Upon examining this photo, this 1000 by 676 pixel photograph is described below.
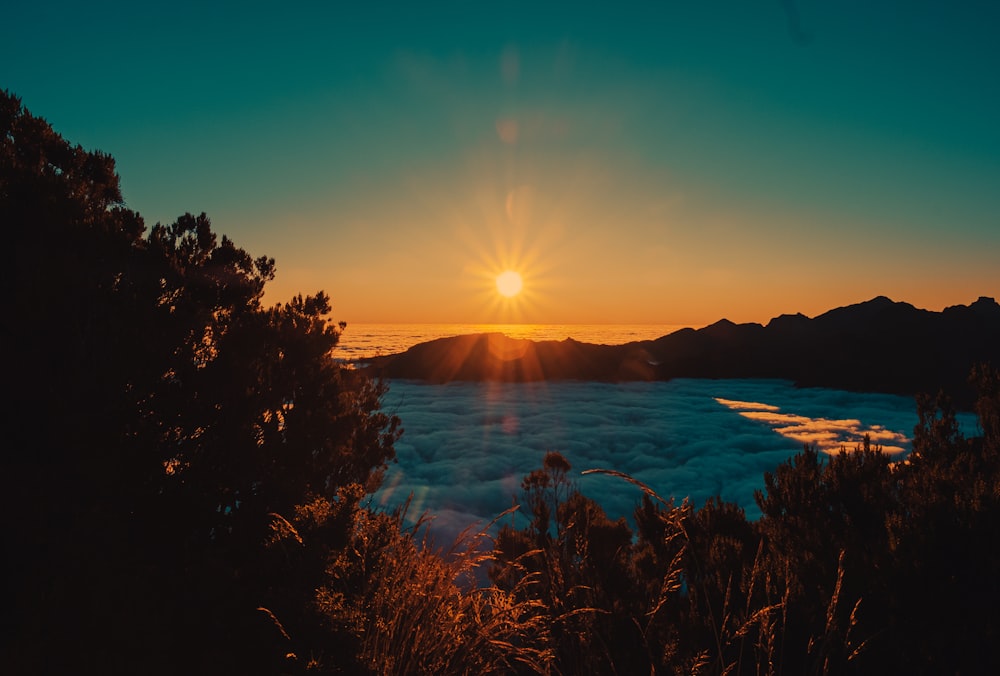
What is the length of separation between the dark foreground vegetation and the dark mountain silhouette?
170ft

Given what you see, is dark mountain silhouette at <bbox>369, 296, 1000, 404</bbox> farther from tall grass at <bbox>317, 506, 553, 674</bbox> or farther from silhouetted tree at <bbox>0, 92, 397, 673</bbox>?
tall grass at <bbox>317, 506, 553, 674</bbox>

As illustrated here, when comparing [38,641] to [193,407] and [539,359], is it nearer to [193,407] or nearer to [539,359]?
[193,407]

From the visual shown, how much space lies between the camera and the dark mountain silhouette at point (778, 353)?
57094 mm

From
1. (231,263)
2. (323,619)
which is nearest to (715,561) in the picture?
(323,619)

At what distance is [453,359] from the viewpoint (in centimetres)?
6850

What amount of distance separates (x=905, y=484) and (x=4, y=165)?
42.7ft

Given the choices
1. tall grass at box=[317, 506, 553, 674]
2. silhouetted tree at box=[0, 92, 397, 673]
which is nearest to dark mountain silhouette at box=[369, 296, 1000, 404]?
silhouetted tree at box=[0, 92, 397, 673]

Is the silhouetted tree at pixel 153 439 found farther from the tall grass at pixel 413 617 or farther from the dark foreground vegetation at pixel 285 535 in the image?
the tall grass at pixel 413 617

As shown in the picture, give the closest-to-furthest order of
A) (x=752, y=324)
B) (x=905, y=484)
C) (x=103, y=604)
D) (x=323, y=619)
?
(x=323, y=619), (x=103, y=604), (x=905, y=484), (x=752, y=324)

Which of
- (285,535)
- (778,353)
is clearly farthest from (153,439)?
(778,353)

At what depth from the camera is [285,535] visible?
311 centimetres

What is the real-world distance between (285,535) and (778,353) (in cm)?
7995

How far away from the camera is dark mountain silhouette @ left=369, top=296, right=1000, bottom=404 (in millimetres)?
57094

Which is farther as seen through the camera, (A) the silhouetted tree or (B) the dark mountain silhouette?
(B) the dark mountain silhouette
